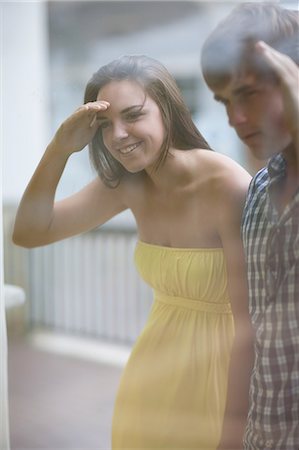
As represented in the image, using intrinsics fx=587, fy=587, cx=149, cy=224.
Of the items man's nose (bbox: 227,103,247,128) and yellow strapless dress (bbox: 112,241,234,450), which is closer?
man's nose (bbox: 227,103,247,128)

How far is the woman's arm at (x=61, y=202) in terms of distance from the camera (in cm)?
93

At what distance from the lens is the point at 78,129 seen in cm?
92

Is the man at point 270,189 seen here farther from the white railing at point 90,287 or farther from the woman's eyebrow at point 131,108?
the white railing at point 90,287

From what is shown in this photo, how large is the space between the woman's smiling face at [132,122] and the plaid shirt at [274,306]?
180mm

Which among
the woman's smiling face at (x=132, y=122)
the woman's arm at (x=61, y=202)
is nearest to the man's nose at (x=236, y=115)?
the woman's smiling face at (x=132, y=122)

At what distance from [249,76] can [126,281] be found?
0.63 metres

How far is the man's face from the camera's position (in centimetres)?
74

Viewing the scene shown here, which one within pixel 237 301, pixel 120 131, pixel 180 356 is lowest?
pixel 180 356

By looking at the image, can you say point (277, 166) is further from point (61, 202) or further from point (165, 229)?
point (61, 202)

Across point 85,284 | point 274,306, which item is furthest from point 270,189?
point 85,284

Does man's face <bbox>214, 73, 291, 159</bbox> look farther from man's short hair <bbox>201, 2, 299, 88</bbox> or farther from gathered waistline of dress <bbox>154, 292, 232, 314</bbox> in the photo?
gathered waistline of dress <bbox>154, 292, 232, 314</bbox>

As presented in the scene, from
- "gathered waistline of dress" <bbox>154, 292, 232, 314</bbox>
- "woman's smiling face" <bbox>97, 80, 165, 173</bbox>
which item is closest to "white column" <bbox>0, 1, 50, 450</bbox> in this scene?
"woman's smiling face" <bbox>97, 80, 165, 173</bbox>

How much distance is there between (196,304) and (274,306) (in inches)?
7.2

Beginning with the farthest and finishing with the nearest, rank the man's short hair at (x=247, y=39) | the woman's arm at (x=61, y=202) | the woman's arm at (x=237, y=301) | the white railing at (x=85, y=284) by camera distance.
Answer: the white railing at (x=85, y=284)
the woman's arm at (x=61, y=202)
the woman's arm at (x=237, y=301)
the man's short hair at (x=247, y=39)
